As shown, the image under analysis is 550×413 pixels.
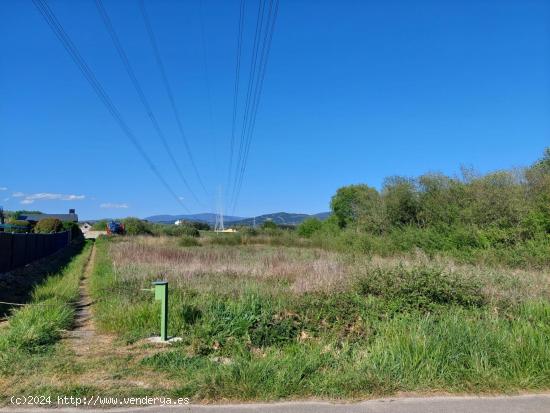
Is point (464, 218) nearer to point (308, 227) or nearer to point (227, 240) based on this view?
point (227, 240)

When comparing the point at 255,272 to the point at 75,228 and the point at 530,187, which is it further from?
the point at 75,228

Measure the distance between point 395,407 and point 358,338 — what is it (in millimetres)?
2119

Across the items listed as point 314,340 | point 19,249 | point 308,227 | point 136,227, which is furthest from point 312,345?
point 136,227

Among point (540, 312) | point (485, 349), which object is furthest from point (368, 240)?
point (485, 349)

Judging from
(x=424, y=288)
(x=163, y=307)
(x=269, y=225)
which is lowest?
(x=163, y=307)

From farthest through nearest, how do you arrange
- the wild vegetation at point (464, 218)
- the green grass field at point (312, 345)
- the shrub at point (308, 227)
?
the shrub at point (308, 227)
the wild vegetation at point (464, 218)
the green grass field at point (312, 345)

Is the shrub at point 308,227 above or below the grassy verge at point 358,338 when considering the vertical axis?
above

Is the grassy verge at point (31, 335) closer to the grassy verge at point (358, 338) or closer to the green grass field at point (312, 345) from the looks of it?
the green grass field at point (312, 345)

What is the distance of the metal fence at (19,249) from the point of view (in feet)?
59.3

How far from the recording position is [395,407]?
15.1ft

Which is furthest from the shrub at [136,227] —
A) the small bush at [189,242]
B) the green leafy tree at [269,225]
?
the small bush at [189,242]

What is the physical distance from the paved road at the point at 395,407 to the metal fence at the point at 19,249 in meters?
16.0

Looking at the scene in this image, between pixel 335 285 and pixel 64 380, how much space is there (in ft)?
21.1

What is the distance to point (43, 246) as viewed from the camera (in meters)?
29.8
